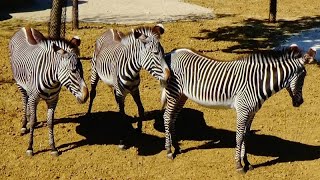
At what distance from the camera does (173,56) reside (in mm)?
10398

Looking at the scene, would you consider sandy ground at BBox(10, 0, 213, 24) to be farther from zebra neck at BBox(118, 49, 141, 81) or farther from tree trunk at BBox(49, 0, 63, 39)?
zebra neck at BBox(118, 49, 141, 81)

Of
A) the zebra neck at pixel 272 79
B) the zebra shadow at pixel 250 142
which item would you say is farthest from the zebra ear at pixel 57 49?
the zebra neck at pixel 272 79

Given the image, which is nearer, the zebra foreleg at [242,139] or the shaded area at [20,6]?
the zebra foreleg at [242,139]

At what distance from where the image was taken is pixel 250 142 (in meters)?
11.3

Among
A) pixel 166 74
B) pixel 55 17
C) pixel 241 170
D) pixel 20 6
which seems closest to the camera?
pixel 166 74

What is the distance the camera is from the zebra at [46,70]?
31.1ft

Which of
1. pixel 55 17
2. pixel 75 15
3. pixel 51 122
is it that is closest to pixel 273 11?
pixel 75 15

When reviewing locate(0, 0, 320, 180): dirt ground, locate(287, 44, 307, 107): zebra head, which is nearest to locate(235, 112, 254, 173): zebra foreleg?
locate(0, 0, 320, 180): dirt ground

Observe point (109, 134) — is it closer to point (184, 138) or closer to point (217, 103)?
point (184, 138)

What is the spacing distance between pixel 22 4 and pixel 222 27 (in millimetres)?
10593

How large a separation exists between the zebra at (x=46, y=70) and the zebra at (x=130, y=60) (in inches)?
41.8

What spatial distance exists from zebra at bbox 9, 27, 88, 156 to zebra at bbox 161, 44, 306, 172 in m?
1.92

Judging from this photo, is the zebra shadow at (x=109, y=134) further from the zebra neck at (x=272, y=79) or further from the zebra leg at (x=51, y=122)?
the zebra neck at (x=272, y=79)

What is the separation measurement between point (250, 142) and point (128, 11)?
47.3ft
